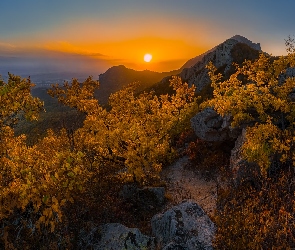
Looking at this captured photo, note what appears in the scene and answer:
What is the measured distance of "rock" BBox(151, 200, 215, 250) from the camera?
990cm

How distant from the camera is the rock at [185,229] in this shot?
9.90 meters

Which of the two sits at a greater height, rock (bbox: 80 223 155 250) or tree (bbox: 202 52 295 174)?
tree (bbox: 202 52 295 174)

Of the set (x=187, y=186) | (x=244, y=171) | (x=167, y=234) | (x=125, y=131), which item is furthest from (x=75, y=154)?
(x=187, y=186)

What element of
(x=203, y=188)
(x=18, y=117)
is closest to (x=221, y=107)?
(x=203, y=188)

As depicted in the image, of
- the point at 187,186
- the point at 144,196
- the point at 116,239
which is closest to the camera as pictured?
the point at 116,239

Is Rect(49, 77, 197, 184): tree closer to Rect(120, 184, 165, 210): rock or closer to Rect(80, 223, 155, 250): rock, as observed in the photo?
Rect(120, 184, 165, 210): rock

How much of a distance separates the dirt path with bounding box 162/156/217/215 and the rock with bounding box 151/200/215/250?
13.0 feet

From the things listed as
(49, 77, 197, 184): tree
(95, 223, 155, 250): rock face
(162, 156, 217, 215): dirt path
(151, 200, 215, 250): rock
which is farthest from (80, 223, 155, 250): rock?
(162, 156, 217, 215): dirt path

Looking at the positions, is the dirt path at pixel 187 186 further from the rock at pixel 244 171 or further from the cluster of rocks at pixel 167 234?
the cluster of rocks at pixel 167 234

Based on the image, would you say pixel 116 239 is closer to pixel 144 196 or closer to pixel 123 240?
pixel 123 240

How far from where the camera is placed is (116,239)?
10.7m

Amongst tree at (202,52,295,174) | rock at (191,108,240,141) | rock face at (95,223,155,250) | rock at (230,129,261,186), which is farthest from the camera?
rock at (191,108,240,141)

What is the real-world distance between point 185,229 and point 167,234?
2.57 ft

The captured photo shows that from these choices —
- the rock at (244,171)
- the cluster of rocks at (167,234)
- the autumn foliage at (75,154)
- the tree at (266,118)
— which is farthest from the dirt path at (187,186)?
the cluster of rocks at (167,234)
